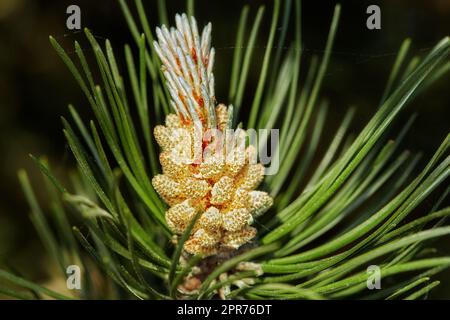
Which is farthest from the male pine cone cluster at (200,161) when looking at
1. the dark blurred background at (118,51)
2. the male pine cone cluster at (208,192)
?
the dark blurred background at (118,51)

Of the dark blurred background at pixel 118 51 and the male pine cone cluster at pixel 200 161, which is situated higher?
the dark blurred background at pixel 118 51

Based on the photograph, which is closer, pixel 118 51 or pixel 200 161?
pixel 200 161

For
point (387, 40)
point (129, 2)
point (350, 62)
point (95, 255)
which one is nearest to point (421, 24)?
point (387, 40)

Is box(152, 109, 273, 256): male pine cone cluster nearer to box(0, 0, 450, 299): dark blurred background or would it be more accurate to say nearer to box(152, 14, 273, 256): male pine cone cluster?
box(152, 14, 273, 256): male pine cone cluster

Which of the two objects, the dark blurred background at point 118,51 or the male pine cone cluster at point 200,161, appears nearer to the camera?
the male pine cone cluster at point 200,161

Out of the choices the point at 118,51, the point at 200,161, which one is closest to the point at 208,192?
the point at 200,161

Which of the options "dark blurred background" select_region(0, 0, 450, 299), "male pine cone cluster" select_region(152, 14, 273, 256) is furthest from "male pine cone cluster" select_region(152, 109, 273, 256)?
"dark blurred background" select_region(0, 0, 450, 299)

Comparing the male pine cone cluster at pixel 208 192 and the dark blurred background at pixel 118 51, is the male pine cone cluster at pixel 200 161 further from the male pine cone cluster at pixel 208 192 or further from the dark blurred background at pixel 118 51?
the dark blurred background at pixel 118 51

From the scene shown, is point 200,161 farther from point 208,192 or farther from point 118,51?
point 118,51
